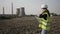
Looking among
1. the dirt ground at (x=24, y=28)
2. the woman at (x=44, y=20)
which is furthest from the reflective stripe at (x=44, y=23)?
the dirt ground at (x=24, y=28)

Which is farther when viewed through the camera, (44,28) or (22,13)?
(22,13)

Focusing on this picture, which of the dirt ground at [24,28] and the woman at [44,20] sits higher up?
Result: the woman at [44,20]

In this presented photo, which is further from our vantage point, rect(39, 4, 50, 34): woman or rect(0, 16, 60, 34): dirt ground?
rect(0, 16, 60, 34): dirt ground

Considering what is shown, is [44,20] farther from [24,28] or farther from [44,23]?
[24,28]

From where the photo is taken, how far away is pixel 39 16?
15.3 ft

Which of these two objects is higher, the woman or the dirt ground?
the woman

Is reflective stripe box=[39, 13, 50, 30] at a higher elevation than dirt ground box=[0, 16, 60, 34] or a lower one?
higher


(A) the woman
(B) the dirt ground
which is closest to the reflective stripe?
(A) the woman

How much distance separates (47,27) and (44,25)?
0.09 m

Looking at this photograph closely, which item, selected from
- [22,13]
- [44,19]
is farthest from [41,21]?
[22,13]

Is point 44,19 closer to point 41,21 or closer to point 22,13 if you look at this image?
point 41,21

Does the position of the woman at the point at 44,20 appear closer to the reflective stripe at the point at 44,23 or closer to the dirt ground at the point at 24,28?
the reflective stripe at the point at 44,23

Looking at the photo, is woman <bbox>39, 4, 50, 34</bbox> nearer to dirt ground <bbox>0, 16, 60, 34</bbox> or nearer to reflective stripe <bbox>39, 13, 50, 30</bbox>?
reflective stripe <bbox>39, 13, 50, 30</bbox>

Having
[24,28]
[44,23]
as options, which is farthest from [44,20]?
[24,28]
